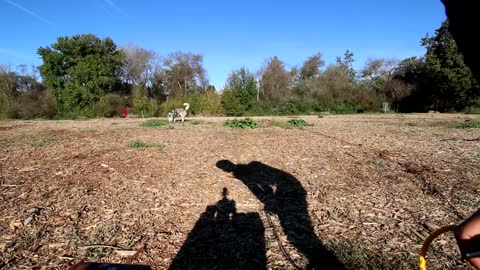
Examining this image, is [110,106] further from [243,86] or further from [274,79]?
[274,79]

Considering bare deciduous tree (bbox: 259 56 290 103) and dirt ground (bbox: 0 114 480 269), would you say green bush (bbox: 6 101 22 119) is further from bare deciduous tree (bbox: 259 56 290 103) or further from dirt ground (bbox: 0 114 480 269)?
bare deciduous tree (bbox: 259 56 290 103)

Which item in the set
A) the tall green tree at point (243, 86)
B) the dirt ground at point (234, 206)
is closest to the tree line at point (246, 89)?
the tall green tree at point (243, 86)

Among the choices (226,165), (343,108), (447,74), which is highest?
(447,74)

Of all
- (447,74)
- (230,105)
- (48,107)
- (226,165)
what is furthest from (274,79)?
(226,165)

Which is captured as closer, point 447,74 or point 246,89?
point 447,74

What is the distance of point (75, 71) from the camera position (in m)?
34.6

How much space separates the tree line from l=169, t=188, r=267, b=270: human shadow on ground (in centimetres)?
2675

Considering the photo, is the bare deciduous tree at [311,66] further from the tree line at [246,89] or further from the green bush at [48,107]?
the green bush at [48,107]

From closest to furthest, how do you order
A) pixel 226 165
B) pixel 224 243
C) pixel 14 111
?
pixel 224 243, pixel 226 165, pixel 14 111

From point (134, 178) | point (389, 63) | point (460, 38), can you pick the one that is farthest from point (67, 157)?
point (389, 63)

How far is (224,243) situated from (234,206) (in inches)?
46.2

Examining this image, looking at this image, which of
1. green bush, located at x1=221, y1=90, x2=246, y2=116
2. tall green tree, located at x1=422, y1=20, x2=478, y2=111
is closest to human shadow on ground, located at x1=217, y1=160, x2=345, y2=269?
green bush, located at x1=221, y1=90, x2=246, y2=116

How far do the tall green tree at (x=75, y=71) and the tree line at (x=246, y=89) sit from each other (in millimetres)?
95

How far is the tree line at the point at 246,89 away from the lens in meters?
29.6
